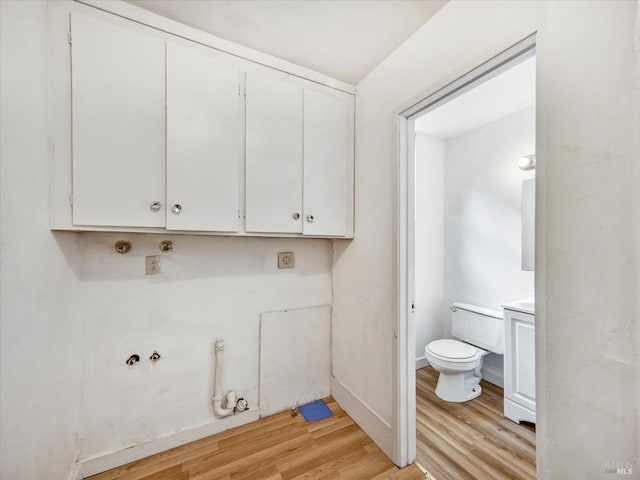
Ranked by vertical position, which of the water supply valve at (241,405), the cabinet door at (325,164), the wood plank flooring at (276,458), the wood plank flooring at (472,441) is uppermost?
the cabinet door at (325,164)

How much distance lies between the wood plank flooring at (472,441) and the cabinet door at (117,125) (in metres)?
2.01

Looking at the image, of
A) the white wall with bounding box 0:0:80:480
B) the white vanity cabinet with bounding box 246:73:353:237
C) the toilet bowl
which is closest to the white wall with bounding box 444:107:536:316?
the toilet bowl

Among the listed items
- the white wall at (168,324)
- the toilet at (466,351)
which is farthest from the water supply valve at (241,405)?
the toilet at (466,351)

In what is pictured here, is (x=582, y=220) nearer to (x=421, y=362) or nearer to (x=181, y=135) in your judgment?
(x=181, y=135)

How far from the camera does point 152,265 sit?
4.98 feet

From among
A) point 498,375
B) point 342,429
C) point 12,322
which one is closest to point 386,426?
point 342,429

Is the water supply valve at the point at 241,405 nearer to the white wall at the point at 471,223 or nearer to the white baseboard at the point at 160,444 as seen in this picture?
the white baseboard at the point at 160,444

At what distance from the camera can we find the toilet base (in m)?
2.10

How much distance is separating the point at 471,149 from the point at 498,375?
2.10 m

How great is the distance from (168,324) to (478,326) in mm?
2412

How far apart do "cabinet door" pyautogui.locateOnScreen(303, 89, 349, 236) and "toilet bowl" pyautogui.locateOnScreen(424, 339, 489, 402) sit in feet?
4.27

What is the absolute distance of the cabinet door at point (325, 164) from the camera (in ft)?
5.45

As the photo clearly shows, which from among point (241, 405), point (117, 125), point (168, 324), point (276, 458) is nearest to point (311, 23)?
point (117, 125)

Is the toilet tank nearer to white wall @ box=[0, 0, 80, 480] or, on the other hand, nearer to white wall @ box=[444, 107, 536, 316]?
white wall @ box=[444, 107, 536, 316]
